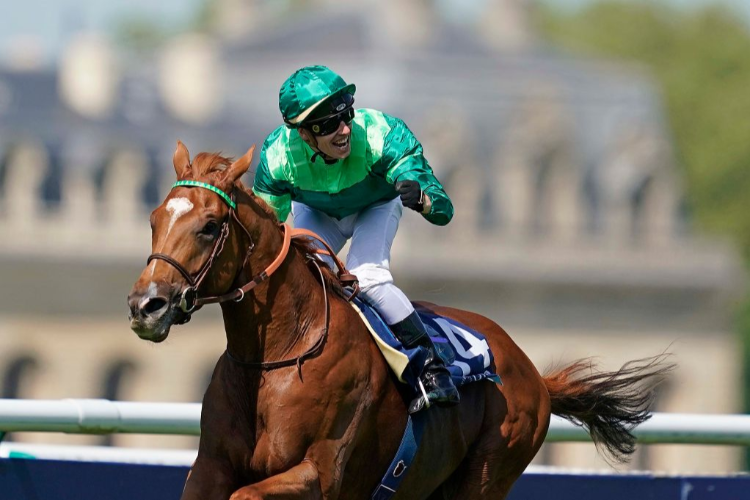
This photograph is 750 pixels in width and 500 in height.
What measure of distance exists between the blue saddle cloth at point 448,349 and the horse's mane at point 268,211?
15 centimetres

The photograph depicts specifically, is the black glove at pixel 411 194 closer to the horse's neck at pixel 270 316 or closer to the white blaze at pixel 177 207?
the horse's neck at pixel 270 316

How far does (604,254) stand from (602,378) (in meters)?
50.1

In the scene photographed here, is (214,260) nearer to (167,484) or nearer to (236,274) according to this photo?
(236,274)

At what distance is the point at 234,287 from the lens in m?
6.70

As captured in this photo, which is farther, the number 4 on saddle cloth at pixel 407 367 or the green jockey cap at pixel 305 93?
the number 4 on saddle cloth at pixel 407 367

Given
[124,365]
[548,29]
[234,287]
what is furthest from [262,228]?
[548,29]

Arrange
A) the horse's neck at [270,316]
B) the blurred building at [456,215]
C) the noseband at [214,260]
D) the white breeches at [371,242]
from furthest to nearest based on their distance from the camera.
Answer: the blurred building at [456,215] < the white breeches at [371,242] < the horse's neck at [270,316] < the noseband at [214,260]

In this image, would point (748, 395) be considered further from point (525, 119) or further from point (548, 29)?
point (548, 29)

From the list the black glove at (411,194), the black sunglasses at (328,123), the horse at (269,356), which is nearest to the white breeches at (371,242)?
the horse at (269,356)

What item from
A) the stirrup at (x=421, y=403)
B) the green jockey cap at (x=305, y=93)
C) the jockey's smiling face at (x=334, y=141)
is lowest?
the stirrup at (x=421, y=403)

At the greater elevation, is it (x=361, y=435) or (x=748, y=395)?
(x=361, y=435)

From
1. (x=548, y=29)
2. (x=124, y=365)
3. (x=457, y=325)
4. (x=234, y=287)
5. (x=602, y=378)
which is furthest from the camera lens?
(x=548, y=29)

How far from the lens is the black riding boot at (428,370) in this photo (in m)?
7.19

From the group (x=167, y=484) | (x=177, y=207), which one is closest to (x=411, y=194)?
(x=177, y=207)
